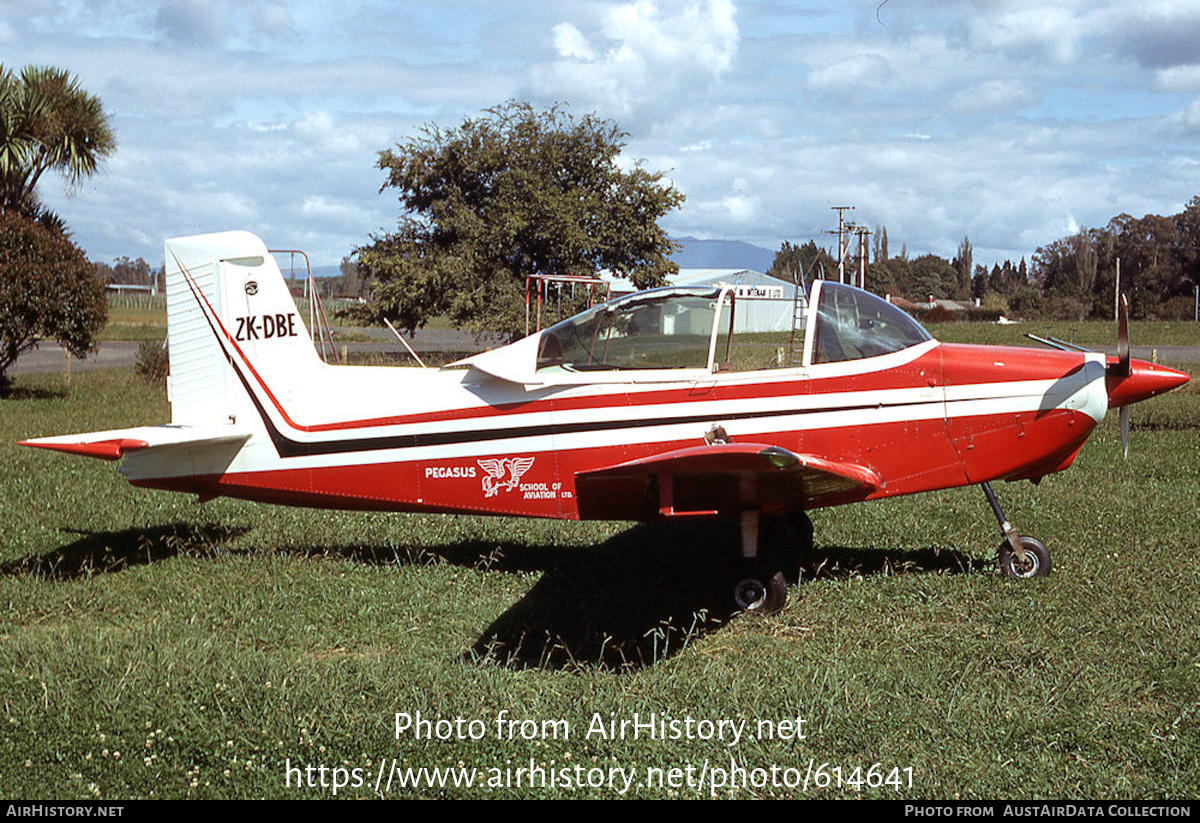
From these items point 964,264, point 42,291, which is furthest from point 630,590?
point 964,264

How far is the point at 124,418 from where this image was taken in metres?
16.3

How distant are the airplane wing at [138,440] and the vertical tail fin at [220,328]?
0.22 m

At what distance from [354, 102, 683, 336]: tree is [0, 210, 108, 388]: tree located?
9.34 meters

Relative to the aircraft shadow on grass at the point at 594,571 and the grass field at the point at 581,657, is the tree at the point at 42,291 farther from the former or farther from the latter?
the aircraft shadow on grass at the point at 594,571

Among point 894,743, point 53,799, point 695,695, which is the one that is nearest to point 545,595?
point 695,695

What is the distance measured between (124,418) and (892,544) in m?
13.0

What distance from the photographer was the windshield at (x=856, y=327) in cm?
672

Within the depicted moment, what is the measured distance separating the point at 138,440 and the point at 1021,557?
6296 mm

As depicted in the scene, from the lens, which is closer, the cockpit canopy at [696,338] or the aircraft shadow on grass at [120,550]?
the cockpit canopy at [696,338]

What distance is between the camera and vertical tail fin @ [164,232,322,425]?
7.67 m

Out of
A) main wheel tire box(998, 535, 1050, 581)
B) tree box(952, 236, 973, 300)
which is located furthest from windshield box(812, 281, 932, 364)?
tree box(952, 236, 973, 300)

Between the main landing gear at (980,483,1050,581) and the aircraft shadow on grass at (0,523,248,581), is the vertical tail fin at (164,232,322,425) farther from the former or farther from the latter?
the main landing gear at (980,483,1050,581)

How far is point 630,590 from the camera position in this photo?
725 centimetres

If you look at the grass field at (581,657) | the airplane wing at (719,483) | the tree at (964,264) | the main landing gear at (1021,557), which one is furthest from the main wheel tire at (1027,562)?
the tree at (964,264)
